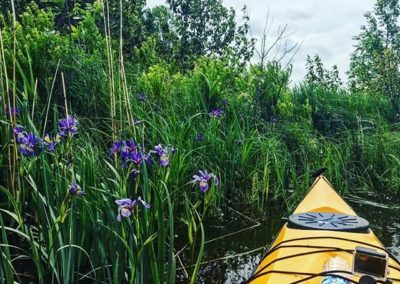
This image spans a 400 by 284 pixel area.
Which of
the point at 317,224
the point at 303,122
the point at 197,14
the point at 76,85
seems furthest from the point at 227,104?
the point at 197,14

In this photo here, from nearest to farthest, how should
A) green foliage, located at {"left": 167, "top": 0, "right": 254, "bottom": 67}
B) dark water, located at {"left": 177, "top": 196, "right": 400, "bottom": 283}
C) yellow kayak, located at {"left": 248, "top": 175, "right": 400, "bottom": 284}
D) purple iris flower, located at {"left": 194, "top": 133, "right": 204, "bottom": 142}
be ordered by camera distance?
yellow kayak, located at {"left": 248, "top": 175, "right": 400, "bottom": 284}, dark water, located at {"left": 177, "top": 196, "right": 400, "bottom": 283}, purple iris flower, located at {"left": 194, "top": 133, "right": 204, "bottom": 142}, green foliage, located at {"left": 167, "top": 0, "right": 254, "bottom": 67}

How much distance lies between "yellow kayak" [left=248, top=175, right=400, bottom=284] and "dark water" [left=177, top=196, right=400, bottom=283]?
53cm

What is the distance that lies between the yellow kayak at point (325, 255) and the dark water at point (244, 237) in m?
0.53

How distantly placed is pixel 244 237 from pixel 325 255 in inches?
51.2

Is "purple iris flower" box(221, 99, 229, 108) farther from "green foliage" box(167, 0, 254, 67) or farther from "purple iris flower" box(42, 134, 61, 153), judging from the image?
"green foliage" box(167, 0, 254, 67)

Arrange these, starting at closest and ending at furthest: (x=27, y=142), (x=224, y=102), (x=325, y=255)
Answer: (x=27, y=142), (x=325, y=255), (x=224, y=102)

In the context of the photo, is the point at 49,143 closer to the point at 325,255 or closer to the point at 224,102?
the point at 325,255

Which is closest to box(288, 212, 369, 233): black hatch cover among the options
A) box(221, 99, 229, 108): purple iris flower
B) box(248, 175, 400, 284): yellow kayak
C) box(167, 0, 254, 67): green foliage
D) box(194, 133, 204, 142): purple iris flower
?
box(248, 175, 400, 284): yellow kayak

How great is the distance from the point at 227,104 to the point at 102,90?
Result: 4.61 feet

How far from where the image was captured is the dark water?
2.74 meters

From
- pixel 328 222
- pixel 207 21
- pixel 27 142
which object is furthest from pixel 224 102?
pixel 207 21

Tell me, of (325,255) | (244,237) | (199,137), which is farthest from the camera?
(199,137)

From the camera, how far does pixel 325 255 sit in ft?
6.60

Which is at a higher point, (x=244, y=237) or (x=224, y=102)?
(x=224, y=102)
